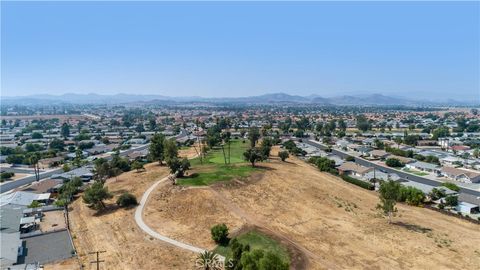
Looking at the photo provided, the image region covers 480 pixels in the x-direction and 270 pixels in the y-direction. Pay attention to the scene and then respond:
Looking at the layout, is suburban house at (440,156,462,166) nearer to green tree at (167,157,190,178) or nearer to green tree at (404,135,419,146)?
green tree at (404,135,419,146)

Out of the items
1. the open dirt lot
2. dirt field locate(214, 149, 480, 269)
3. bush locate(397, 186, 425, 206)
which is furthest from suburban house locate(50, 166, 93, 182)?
bush locate(397, 186, 425, 206)

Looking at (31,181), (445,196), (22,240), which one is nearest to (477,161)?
(445,196)

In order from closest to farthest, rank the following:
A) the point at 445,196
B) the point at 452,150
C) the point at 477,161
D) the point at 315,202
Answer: the point at 315,202
the point at 445,196
the point at 477,161
the point at 452,150

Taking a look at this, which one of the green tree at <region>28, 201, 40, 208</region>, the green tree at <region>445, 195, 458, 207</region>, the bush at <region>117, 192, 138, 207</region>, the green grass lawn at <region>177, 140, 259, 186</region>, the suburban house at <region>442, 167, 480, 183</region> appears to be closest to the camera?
the bush at <region>117, 192, 138, 207</region>

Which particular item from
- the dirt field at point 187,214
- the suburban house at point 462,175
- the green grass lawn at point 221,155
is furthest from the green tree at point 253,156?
the suburban house at point 462,175

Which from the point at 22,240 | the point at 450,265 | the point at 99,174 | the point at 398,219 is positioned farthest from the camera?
the point at 99,174

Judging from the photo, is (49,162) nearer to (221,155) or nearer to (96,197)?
(221,155)

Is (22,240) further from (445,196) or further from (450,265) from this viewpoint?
(445,196)

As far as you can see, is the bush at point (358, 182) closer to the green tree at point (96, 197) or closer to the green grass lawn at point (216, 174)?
the green grass lawn at point (216, 174)
